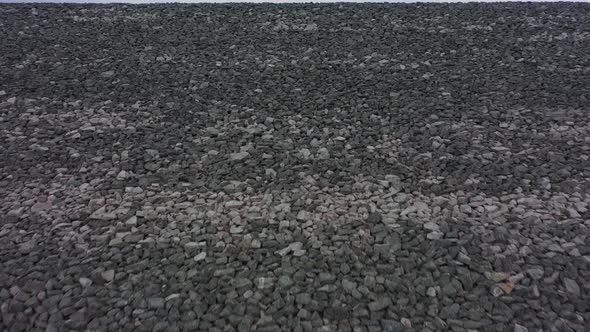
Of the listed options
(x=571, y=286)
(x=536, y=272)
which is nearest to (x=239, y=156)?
(x=536, y=272)

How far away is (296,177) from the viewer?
20.4 feet

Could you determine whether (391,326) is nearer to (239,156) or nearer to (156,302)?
(156,302)

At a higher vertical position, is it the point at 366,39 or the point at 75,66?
the point at 75,66

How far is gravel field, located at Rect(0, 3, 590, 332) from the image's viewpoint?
434 centimetres

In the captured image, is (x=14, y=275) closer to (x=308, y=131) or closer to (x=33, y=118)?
(x=33, y=118)

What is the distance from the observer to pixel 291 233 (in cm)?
517

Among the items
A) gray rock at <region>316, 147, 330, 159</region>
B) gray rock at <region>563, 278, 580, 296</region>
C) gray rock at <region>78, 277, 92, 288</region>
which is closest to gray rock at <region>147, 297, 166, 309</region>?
gray rock at <region>78, 277, 92, 288</region>

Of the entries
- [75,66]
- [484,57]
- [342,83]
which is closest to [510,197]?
[342,83]

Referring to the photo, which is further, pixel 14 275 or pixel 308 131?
pixel 308 131

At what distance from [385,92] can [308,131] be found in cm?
215

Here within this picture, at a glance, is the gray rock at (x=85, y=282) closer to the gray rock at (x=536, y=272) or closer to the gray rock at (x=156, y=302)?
the gray rock at (x=156, y=302)

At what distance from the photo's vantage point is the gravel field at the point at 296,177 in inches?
171

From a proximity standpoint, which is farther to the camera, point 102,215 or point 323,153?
point 323,153

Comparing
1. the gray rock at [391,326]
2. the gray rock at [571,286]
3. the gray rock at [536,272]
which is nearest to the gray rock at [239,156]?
the gray rock at [391,326]
